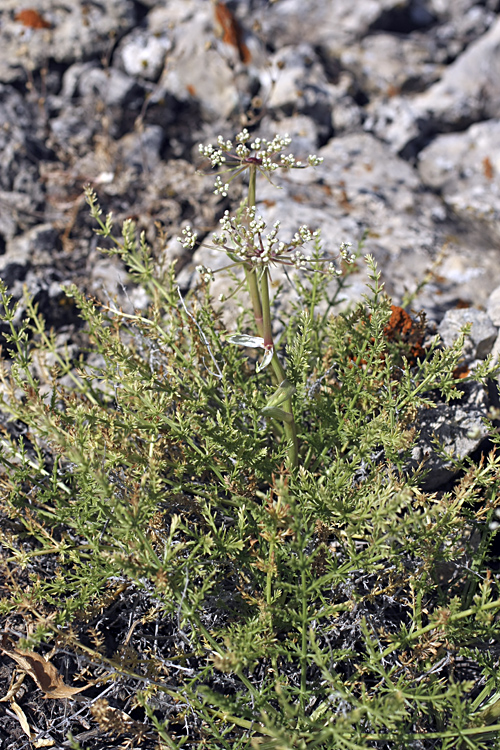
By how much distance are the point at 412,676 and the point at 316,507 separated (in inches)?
30.0

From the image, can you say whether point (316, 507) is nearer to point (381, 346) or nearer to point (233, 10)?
point (381, 346)

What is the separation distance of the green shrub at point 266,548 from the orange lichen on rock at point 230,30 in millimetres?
3811

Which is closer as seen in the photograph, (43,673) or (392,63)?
(43,673)

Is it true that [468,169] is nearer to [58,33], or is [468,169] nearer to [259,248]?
[58,33]

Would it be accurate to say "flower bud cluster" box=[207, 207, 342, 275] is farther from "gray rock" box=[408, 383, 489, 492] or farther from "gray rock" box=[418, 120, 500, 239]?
"gray rock" box=[418, 120, 500, 239]

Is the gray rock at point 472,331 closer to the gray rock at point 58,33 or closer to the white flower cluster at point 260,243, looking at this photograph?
the white flower cluster at point 260,243

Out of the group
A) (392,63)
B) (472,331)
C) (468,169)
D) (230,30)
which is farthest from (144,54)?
(472,331)

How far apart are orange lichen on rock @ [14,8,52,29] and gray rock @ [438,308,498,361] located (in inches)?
198

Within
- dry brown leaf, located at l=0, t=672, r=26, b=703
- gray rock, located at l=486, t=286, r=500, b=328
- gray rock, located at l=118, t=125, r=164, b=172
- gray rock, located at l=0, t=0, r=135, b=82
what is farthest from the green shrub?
gray rock, located at l=0, t=0, r=135, b=82

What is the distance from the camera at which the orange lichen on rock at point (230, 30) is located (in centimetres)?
563

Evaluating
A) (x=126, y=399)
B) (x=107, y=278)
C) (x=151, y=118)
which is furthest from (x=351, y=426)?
(x=151, y=118)

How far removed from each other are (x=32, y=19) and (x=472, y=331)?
5311 mm

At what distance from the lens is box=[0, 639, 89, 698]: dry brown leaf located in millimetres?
2441

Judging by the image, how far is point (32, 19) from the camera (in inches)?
222
